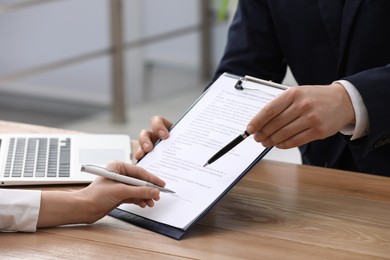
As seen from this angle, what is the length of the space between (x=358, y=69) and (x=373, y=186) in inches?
14.0

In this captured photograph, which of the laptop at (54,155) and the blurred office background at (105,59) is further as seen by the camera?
the blurred office background at (105,59)

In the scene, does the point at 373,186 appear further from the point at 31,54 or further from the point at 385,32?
the point at 31,54

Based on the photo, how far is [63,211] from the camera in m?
1.48

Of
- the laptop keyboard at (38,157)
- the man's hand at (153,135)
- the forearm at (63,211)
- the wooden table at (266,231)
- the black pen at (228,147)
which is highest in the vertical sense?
the black pen at (228,147)

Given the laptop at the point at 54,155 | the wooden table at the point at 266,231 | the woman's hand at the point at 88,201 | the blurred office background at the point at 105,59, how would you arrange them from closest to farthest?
the wooden table at the point at 266,231, the woman's hand at the point at 88,201, the laptop at the point at 54,155, the blurred office background at the point at 105,59

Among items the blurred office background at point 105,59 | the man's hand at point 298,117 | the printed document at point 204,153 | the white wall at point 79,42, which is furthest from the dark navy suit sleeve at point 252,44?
the white wall at point 79,42

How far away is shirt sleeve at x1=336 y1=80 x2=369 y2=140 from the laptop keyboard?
56 centimetres

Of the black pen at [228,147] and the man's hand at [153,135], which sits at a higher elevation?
the black pen at [228,147]

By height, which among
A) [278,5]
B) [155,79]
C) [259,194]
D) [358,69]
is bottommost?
[155,79]

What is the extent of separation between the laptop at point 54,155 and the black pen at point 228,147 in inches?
10.6

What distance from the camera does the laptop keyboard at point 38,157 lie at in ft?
5.57

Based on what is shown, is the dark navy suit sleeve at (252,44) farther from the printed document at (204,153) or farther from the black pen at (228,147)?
the black pen at (228,147)

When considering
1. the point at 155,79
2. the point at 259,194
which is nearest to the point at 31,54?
the point at 155,79

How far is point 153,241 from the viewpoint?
1.43 meters
